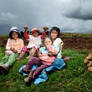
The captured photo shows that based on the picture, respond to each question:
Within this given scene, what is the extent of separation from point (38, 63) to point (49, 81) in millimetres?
915

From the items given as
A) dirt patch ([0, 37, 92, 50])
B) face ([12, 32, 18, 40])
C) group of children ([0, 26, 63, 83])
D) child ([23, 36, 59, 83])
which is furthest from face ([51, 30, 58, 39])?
dirt patch ([0, 37, 92, 50])

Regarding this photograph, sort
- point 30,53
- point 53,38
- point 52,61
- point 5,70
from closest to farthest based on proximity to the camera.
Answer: point 52,61 → point 5,70 → point 53,38 → point 30,53

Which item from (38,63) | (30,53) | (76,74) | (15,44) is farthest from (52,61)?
(15,44)

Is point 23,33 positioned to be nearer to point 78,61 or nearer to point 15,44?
point 15,44

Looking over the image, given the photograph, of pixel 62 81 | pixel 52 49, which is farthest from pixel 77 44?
pixel 62 81

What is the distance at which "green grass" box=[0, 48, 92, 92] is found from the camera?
5.61 metres

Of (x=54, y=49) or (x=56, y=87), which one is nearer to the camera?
(x=56, y=87)

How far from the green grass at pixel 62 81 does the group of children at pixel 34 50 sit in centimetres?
33

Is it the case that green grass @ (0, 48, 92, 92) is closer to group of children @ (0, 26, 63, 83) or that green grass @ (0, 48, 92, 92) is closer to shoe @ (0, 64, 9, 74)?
shoe @ (0, 64, 9, 74)

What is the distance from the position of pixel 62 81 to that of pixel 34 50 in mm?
2962

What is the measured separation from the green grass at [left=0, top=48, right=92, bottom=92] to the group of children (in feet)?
1.09

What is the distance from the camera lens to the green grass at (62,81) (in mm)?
5609

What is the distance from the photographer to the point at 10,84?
6477mm

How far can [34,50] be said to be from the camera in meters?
8.62
